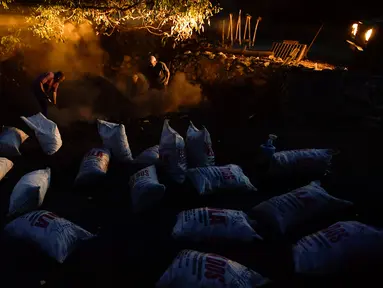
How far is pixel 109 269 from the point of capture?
3150 millimetres

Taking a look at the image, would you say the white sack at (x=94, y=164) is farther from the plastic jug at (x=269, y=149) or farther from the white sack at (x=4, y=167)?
the plastic jug at (x=269, y=149)

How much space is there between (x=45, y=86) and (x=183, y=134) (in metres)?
2.67

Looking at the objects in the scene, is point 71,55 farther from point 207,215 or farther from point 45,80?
point 207,215

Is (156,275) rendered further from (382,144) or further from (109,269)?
(382,144)

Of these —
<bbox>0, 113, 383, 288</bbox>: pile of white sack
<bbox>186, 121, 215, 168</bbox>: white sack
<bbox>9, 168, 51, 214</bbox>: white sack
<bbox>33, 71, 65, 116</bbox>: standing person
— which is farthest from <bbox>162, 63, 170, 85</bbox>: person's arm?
<bbox>9, 168, 51, 214</bbox>: white sack

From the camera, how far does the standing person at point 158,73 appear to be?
7.50 meters

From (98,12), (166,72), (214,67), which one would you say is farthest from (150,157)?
(214,67)

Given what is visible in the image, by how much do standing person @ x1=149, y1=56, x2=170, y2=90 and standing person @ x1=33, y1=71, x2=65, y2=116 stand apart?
201 centimetres

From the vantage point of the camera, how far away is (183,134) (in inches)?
262

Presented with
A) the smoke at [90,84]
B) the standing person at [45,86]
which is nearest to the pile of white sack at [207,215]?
the standing person at [45,86]

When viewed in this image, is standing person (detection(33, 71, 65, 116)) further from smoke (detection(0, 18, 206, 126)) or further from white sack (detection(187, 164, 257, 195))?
white sack (detection(187, 164, 257, 195))

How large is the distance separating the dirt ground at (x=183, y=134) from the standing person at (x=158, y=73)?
1.99 ft

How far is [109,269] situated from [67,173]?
2.20m

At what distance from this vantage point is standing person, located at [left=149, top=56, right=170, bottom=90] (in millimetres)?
7500
